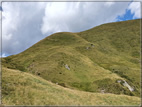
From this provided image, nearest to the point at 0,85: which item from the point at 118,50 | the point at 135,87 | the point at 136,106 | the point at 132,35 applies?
the point at 136,106

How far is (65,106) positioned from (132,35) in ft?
386

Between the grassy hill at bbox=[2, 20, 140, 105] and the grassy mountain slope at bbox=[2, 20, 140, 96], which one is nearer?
the grassy hill at bbox=[2, 20, 140, 105]

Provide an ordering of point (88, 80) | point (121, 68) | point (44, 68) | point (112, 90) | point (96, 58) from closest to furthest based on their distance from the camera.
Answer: point (112, 90) → point (88, 80) → point (44, 68) → point (121, 68) → point (96, 58)

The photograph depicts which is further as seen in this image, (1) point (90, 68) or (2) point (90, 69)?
(1) point (90, 68)

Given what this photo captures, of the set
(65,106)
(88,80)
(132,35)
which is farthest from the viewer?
(132,35)

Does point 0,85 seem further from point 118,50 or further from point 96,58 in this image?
point 118,50

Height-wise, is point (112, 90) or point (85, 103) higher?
point (85, 103)

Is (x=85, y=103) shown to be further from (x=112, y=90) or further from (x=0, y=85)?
(x=112, y=90)

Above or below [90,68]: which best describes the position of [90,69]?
below

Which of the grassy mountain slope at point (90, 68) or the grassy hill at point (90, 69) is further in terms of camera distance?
the grassy mountain slope at point (90, 68)

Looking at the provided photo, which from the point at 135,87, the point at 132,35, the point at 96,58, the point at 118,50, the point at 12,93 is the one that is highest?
the point at 132,35

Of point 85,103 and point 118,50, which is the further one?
point 118,50

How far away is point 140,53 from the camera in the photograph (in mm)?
91312

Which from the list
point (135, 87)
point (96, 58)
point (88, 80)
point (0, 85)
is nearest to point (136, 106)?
point (0, 85)
